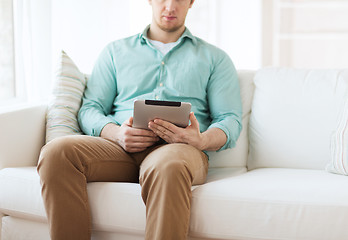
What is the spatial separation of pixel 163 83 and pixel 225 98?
0.28 meters

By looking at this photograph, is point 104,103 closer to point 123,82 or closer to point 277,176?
point 123,82

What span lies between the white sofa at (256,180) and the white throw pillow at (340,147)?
0.03 m

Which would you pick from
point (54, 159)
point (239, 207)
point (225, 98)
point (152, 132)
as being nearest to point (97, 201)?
point (54, 159)

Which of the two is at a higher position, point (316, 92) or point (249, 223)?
point (316, 92)

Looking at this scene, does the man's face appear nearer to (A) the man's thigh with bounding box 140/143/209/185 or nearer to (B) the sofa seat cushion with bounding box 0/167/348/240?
(A) the man's thigh with bounding box 140/143/209/185

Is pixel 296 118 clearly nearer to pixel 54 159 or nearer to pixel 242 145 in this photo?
pixel 242 145

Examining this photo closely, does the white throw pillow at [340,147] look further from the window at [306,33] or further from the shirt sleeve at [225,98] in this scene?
the window at [306,33]

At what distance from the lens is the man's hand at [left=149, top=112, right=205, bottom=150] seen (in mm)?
1739

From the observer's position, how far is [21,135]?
1.94 meters

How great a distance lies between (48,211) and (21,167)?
0.39 m

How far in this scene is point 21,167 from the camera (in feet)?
6.27

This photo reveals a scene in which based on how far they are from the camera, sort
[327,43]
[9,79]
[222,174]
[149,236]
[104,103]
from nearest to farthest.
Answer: [149,236] → [222,174] → [104,103] → [9,79] → [327,43]

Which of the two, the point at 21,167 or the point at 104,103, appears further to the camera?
the point at 104,103

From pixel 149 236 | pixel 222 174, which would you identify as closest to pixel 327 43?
pixel 222 174
